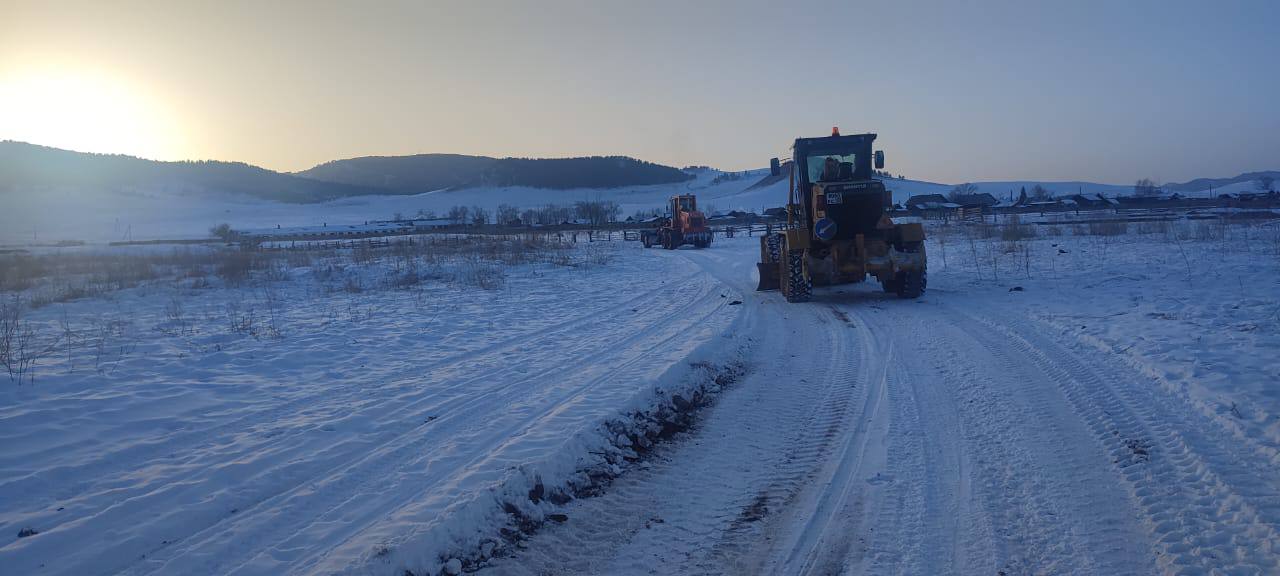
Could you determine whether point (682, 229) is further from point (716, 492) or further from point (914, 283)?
point (716, 492)

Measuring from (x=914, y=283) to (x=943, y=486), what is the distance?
10555 mm

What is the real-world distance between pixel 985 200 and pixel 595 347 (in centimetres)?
9367

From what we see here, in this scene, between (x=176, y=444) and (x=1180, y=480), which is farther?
(x=176, y=444)

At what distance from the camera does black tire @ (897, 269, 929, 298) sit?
47.8 ft

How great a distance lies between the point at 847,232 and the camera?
1504 centimetres

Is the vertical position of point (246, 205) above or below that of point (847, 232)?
above

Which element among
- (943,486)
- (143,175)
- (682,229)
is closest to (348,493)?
(943,486)

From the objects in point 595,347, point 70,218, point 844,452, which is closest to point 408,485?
point 844,452

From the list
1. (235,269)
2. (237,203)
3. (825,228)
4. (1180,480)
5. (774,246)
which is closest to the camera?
(1180,480)

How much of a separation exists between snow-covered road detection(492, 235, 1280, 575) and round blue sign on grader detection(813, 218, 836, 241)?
21.7 ft

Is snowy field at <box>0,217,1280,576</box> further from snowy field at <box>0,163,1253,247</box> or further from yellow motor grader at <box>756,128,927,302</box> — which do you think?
snowy field at <box>0,163,1253,247</box>

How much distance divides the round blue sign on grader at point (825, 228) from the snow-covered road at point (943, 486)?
6628mm

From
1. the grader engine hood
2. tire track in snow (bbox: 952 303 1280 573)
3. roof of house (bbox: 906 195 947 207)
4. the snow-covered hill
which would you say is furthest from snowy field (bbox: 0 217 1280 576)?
the snow-covered hill

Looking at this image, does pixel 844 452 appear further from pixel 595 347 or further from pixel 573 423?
pixel 595 347
